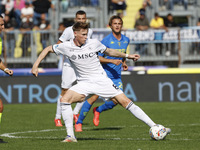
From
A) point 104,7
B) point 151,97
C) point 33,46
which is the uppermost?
point 104,7

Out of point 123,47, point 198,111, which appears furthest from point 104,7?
point 123,47

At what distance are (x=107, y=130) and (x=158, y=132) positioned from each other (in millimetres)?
2404

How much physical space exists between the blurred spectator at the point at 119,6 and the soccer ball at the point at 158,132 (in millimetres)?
14520

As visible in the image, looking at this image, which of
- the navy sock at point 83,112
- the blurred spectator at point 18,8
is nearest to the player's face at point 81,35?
the navy sock at point 83,112

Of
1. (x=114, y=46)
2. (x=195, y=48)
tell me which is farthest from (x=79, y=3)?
(x=114, y=46)

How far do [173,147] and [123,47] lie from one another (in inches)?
156

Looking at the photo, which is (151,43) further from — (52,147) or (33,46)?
(52,147)

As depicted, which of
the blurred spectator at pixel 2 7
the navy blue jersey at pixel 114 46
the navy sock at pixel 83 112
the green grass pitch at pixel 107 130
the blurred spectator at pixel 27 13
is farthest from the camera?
the blurred spectator at pixel 2 7

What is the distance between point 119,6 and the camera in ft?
77.6

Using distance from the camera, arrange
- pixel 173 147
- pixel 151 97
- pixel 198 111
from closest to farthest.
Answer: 1. pixel 173 147
2. pixel 198 111
3. pixel 151 97

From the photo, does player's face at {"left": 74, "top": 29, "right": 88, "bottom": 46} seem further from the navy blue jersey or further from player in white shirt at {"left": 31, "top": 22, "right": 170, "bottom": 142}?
the navy blue jersey

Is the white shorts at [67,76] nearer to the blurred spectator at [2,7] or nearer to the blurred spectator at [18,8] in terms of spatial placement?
the blurred spectator at [18,8]

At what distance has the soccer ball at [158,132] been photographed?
9295 millimetres

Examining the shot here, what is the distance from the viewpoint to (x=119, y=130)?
452 inches
